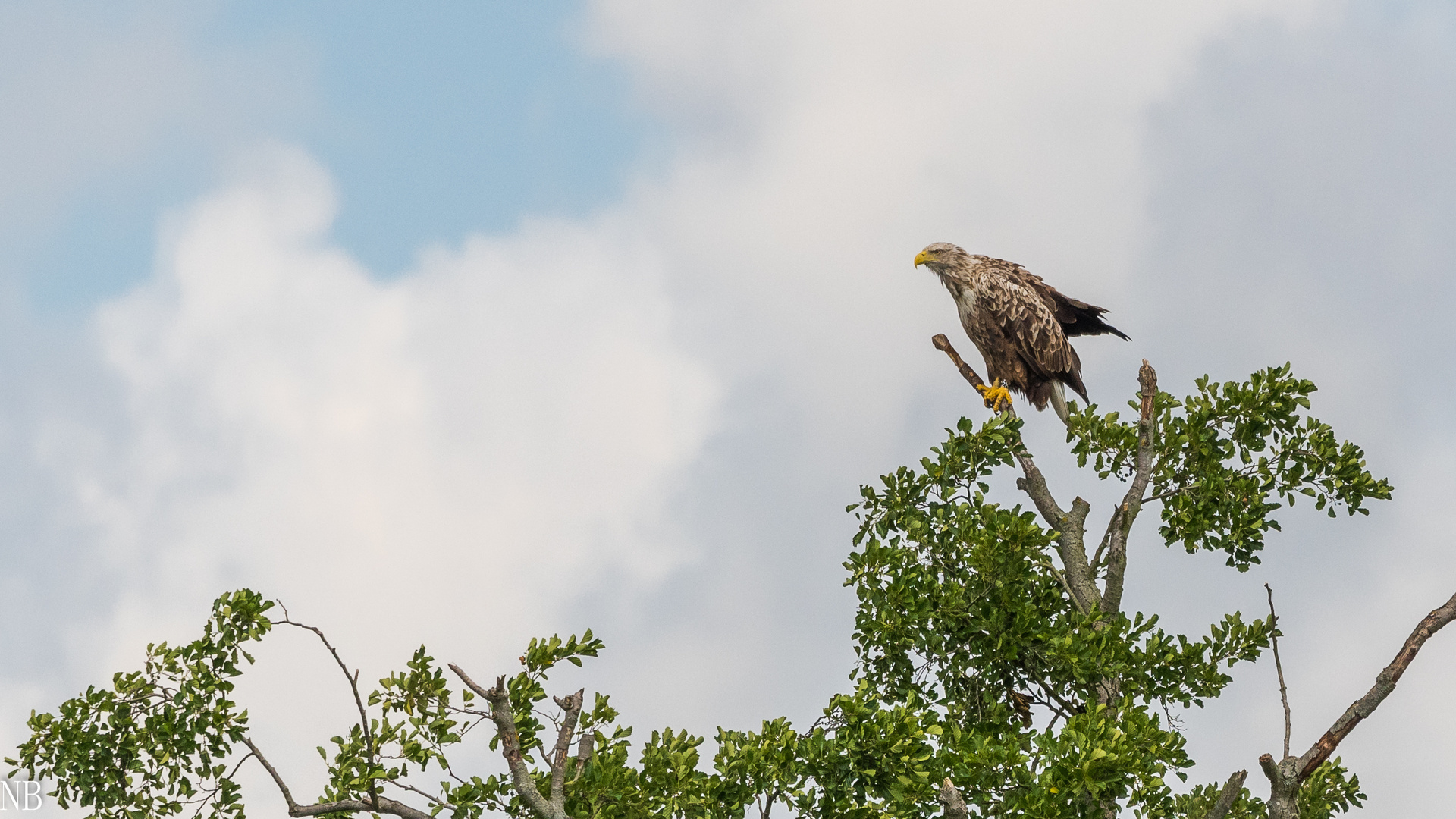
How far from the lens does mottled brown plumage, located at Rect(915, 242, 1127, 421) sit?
13867mm

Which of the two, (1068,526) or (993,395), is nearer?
(1068,526)

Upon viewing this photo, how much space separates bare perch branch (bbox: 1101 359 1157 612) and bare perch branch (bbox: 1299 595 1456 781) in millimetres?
2123

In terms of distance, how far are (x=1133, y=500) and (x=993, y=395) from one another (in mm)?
2746

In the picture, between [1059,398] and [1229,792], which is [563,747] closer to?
[1229,792]

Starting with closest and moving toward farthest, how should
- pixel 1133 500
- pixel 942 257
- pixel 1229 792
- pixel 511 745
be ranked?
1. pixel 511 745
2. pixel 1229 792
3. pixel 1133 500
4. pixel 942 257

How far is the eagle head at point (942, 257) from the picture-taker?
14953mm

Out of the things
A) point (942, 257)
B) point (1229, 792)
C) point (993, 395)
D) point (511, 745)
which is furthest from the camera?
point (942, 257)

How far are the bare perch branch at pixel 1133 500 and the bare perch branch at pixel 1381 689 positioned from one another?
83.6 inches

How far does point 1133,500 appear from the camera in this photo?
36.2ft

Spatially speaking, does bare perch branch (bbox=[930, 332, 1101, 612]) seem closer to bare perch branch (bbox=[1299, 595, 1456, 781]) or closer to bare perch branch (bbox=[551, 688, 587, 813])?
bare perch branch (bbox=[1299, 595, 1456, 781])

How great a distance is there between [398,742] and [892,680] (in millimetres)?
4096

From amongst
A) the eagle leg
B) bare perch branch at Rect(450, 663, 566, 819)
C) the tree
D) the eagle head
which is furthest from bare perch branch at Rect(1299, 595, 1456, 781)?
the eagle head

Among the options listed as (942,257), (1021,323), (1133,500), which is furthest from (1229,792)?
(942,257)

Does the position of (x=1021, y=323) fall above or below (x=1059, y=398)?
above
